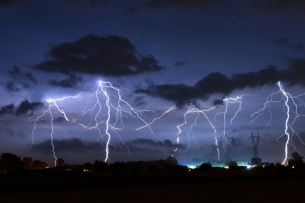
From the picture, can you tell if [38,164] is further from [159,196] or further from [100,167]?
[159,196]

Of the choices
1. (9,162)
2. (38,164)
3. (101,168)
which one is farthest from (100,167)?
(38,164)

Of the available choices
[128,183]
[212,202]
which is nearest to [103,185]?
[128,183]

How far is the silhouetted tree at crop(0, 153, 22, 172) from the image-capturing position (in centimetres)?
9969

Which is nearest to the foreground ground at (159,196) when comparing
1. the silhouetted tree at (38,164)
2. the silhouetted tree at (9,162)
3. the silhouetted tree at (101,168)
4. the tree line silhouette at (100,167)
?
the tree line silhouette at (100,167)

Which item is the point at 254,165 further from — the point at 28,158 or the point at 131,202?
the point at 28,158

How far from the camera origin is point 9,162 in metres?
100

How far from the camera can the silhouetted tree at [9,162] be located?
99688mm

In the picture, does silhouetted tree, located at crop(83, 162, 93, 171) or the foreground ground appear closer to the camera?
the foreground ground

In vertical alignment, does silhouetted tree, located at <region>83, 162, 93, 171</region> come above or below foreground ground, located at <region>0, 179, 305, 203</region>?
below

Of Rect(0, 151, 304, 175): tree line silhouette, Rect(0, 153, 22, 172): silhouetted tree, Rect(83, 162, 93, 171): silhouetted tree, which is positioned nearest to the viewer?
Rect(0, 151, 304, 175): tree line silhouette

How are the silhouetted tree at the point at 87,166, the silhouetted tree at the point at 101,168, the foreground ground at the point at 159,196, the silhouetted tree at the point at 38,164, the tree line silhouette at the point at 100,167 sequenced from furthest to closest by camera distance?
1. the silhouetted tree at the point at 38,164
2. the silhouetted tree at the point at 87,166
3. the silhouetted tree at the point at 101,168
4. the tree line silhouette at the point at 100,167
5. the foreground ground at the point at 159,196

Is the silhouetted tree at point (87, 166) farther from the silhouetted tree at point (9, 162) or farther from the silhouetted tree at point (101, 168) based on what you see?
the silhouetted tree at point (101, 168)

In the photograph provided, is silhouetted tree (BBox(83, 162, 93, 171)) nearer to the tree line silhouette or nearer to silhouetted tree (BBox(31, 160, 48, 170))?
the tree line silhouette

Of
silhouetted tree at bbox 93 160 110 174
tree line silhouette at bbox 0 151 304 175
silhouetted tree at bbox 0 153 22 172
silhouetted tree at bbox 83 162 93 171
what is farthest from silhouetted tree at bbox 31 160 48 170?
silhouetted tree at bbox 93 160 110 174
